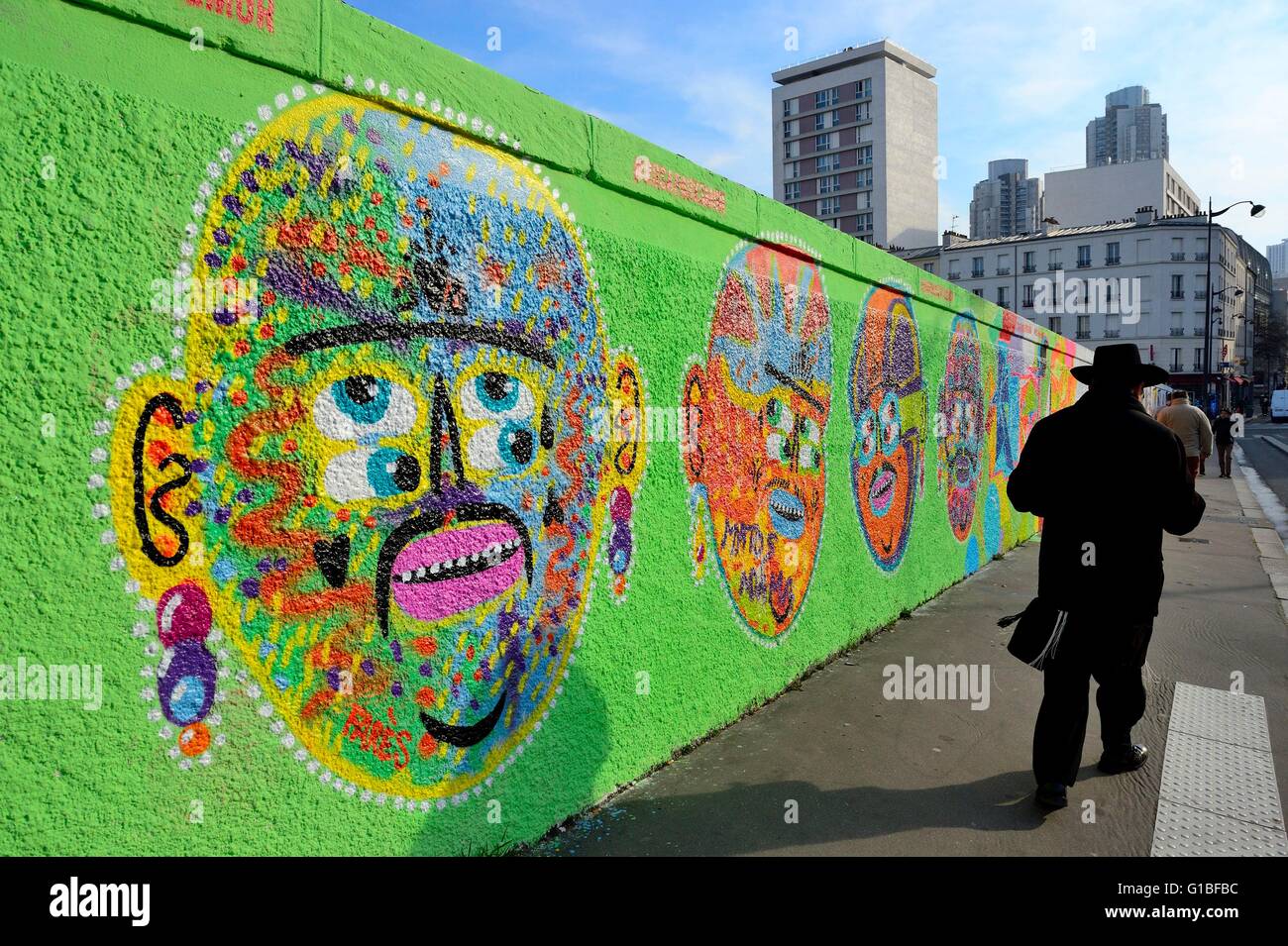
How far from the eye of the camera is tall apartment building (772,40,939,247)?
7462 centimetres

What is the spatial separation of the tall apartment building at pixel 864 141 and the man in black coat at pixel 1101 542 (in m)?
74.5

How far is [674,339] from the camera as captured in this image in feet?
12.2

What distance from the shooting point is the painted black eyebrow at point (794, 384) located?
4516 mm

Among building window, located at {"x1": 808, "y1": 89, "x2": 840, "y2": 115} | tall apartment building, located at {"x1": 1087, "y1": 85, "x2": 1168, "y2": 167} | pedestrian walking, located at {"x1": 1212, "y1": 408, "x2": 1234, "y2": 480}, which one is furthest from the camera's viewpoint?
tall apartment building, located at {"x1": 1087, "y1": 85, "x2": 1168, "y2": 167}

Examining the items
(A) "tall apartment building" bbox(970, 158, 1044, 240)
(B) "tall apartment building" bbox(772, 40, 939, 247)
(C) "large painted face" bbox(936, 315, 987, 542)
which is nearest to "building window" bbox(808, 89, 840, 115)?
(B) "tall apartment building" bbox(772, 40, 939, 247)

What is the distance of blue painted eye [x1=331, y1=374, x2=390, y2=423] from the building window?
8412cm

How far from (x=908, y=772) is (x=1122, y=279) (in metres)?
67.3

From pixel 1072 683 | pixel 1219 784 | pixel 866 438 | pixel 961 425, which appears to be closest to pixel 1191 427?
pixel 961 425

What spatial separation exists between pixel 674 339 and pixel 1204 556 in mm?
7752

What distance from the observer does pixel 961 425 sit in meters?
7.73

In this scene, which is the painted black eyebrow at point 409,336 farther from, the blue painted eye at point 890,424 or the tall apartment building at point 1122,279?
the tall apartment building at point 1122,279

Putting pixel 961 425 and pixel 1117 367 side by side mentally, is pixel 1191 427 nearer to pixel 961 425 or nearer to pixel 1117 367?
pixel 961 425

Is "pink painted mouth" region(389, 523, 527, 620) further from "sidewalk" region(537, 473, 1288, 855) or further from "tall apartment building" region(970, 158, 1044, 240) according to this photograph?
"tall apartment building" region(970, 158, 1044, 240)

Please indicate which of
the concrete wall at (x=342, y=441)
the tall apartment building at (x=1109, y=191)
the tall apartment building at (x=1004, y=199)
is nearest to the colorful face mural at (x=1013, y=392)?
the concrete wall at (x=342, y=441)
